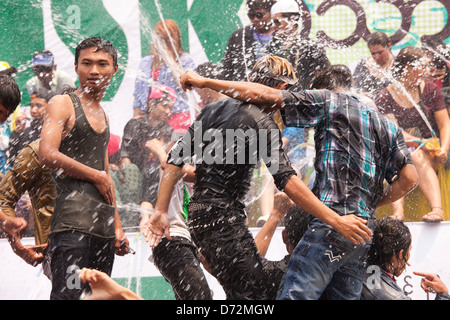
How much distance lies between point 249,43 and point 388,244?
354cm

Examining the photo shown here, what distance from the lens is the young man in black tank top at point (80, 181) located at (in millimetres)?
3592

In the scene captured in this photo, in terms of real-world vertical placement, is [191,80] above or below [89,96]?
above

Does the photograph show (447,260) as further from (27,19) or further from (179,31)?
(27,19)

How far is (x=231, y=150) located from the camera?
354 cm

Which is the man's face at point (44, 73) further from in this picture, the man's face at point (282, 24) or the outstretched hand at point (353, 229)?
the outstretched hand at point (353, 229)

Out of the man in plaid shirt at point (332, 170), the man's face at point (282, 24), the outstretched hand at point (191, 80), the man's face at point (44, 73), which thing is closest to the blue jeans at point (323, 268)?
the man in plaid shirt at point (332, 170)

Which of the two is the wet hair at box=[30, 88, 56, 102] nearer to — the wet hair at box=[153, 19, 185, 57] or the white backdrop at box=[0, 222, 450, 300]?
the wet hair at box=[153, 19, 185, 57]

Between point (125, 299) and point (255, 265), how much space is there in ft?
3.58

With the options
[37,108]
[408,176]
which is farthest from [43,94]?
[408,176]

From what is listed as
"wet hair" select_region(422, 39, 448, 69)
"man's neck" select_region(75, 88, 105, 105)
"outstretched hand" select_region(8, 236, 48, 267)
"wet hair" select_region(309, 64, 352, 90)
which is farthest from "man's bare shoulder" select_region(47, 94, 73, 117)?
"wet hair" select_region(422, 39, 448, 69)

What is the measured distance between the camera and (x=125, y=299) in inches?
102

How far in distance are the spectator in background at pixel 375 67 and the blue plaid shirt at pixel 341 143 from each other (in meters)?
3.30

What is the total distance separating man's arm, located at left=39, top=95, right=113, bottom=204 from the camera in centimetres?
361

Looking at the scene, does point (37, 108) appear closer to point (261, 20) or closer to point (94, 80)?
point (261, 20)
